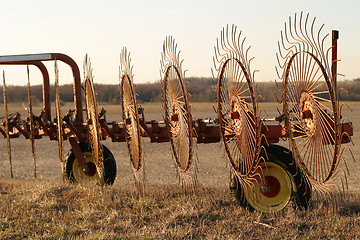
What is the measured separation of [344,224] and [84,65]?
4339 mm

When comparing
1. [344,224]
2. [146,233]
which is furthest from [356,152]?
[146,233]

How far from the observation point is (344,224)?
17.8ft

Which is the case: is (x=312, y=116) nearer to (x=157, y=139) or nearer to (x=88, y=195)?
(x=157, y=139)

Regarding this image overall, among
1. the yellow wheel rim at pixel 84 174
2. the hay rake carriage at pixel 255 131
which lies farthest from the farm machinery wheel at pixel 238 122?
the yellow wheel rim at pixel 84 174

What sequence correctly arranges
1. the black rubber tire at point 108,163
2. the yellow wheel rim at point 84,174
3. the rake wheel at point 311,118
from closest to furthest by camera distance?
the rake wheel at point 311,118, the black rubber tire at point 108,163, the yellow wheel rim at point 84,174

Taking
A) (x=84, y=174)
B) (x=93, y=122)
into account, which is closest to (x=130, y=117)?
(x=93, y=122)

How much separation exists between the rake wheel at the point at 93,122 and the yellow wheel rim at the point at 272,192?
246 cm

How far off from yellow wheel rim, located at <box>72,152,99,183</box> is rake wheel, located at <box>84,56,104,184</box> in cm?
70

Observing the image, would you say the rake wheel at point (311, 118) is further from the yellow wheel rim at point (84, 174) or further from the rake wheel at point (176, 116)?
the yellow wheel rim at point (84, 174)

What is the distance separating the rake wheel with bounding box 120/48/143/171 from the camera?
6.63m

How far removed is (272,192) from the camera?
19.3 ft

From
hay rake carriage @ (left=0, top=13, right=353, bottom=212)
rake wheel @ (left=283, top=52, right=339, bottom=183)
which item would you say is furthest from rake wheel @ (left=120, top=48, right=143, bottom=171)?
rake wheel @ (left=283, top=52, right=339, bottom=183)

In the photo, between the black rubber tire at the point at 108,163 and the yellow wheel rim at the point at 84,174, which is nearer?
the black rubber tire at the point at 108,163

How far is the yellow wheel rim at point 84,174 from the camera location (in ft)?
27.4
